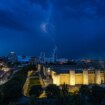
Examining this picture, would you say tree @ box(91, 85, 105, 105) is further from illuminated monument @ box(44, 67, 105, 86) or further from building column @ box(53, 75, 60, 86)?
illuminated monument @ box(44, 67, 105, 86)

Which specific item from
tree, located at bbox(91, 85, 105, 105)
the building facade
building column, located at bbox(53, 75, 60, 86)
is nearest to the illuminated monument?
the building facade

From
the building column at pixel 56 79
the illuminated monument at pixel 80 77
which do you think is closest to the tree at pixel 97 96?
the building column at pixel 56 79

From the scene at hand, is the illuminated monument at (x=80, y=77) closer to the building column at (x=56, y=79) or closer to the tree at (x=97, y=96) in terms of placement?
the building column at (x=56, y=79)

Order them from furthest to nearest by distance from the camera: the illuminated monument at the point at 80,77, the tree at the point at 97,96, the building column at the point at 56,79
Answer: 1. the illuminated monument at the point at 80,77
2. the building column at the point at 56,79
3. the tree at the point at 97,96

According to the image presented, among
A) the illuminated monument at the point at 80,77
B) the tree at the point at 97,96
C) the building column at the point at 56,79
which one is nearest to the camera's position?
the tree at the point at 97,96

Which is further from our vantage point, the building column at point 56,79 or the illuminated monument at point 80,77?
the illuminated monument at point 80,77

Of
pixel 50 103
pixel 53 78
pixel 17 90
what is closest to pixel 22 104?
pixel 50 103

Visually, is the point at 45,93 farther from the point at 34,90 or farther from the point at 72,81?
the point at 72,81

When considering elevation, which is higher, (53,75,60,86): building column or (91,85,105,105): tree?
(53,75,60,86): building column

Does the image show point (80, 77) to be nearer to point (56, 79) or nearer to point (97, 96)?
point (56, 79)

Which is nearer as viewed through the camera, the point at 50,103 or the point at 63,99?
the point at 63,99

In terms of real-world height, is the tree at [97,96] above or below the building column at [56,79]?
below
